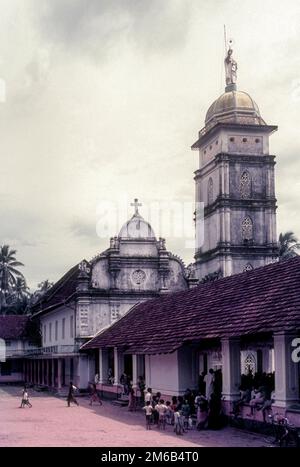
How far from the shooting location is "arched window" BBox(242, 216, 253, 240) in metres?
50.1

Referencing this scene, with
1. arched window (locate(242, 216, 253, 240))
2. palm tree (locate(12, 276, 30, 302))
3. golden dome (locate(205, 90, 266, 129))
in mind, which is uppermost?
golden dome (locate(205, 90, 266, 129))

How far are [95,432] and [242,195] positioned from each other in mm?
33241

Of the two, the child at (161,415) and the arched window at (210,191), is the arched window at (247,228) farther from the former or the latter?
the child at (161,415)

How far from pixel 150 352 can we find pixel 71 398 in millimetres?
7080

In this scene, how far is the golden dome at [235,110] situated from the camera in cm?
5097

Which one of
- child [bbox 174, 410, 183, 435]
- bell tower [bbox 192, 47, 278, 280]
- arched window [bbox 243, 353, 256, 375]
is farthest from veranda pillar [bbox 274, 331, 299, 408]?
bell tower [bbox 192, 47, 278, 280]

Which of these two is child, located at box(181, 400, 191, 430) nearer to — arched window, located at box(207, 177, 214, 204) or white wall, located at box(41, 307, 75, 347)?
white wall, located at box(41, 307, 75, 347)

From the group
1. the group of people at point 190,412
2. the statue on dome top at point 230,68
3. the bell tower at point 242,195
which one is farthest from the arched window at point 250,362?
the statue on dome top at point 230,68

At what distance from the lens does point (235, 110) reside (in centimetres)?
5147

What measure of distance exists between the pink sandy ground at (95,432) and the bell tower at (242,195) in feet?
78.8

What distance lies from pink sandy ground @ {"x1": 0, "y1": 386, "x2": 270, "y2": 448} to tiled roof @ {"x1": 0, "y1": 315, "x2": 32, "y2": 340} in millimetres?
24809

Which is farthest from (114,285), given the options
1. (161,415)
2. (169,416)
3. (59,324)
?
(161,415)
